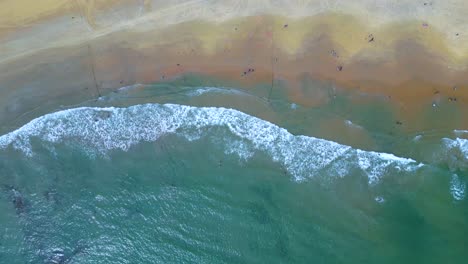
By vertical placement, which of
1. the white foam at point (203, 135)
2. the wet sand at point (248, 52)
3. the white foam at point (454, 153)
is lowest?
the white foam at point (454, 153)

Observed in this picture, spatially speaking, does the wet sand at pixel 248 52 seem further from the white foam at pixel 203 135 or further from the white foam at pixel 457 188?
the white foam at pixel 457 188

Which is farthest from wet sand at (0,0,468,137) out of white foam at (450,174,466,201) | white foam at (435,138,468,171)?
white foam at (450,174,466,201)

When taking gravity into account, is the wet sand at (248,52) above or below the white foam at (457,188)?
above

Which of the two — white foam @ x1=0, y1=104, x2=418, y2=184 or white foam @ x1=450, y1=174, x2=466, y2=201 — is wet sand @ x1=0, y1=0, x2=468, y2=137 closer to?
white foam @ x1=0, y1=104, x2=418, y2=184

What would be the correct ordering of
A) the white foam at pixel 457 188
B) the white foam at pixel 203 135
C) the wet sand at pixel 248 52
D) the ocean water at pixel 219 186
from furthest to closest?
the wet sand at pixel 248 52, the white foam at pixel 203 135, the white foam at pixel 457 188, the ocean water at pixel 219 186

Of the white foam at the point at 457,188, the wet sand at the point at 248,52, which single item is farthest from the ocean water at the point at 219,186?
the wet sand at the point at 248,52

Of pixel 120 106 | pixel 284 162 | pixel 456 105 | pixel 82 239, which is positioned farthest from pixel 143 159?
pixel 456 105

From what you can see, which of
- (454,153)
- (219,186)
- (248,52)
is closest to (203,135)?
(219,186)

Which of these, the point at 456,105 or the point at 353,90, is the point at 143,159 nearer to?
the point at 353,90
